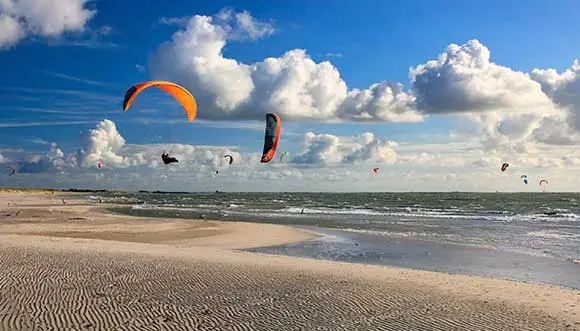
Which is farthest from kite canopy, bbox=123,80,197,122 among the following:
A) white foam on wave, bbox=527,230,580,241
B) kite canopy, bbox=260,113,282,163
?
white foam on wave, bbox=527,230,580,241

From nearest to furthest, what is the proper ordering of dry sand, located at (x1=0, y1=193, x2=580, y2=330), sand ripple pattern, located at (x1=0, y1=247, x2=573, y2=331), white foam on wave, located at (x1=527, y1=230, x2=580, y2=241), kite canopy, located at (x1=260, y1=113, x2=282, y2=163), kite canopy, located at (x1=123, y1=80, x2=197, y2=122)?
1. sand ripple pattern, located at (x1=0, y1=247, x2=573, y2=331)
2. dry sand, located at (x1=0, y1=193, x2=580, y2=330)
3. kite canopy, located at (x1=123, y1=80, x2=197, y2=122)
4. kite canopy, located at (x1=260, y1=113, x2=282, y2=163)
5. white foam on wave, located at (x1=527, y1=230, x2=580, y2=241)

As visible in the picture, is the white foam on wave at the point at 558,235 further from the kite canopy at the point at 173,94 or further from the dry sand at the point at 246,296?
the kite canopy at the point at 173,94

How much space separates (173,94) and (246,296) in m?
11.1

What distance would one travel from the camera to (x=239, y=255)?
58.8ft

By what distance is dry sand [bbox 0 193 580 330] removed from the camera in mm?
9102

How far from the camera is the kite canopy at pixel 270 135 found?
22.4 m

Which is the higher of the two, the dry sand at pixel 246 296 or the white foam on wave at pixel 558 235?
the white foam on wave at pixel 558 235

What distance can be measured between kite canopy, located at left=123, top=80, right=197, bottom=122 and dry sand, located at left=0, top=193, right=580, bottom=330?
18.8ft

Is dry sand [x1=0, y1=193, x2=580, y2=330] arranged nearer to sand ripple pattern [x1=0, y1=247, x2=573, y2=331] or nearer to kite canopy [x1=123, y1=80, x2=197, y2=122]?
sand ripple pattern [x1=0, y1=247, x2=573, y2=331]

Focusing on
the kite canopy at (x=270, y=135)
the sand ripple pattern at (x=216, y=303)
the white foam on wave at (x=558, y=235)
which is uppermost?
the kite canopy at (x=270, y=135)

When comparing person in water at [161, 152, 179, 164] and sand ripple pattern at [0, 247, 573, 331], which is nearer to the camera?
sand ripple pattern at [0, 247, 573, 331]

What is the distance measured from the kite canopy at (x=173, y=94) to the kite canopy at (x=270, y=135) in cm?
328

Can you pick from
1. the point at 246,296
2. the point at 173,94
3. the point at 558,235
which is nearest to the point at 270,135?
the point at 173,94

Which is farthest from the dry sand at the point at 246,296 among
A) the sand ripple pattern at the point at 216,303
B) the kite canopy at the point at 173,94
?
the kite canopy at the point at 173,94
